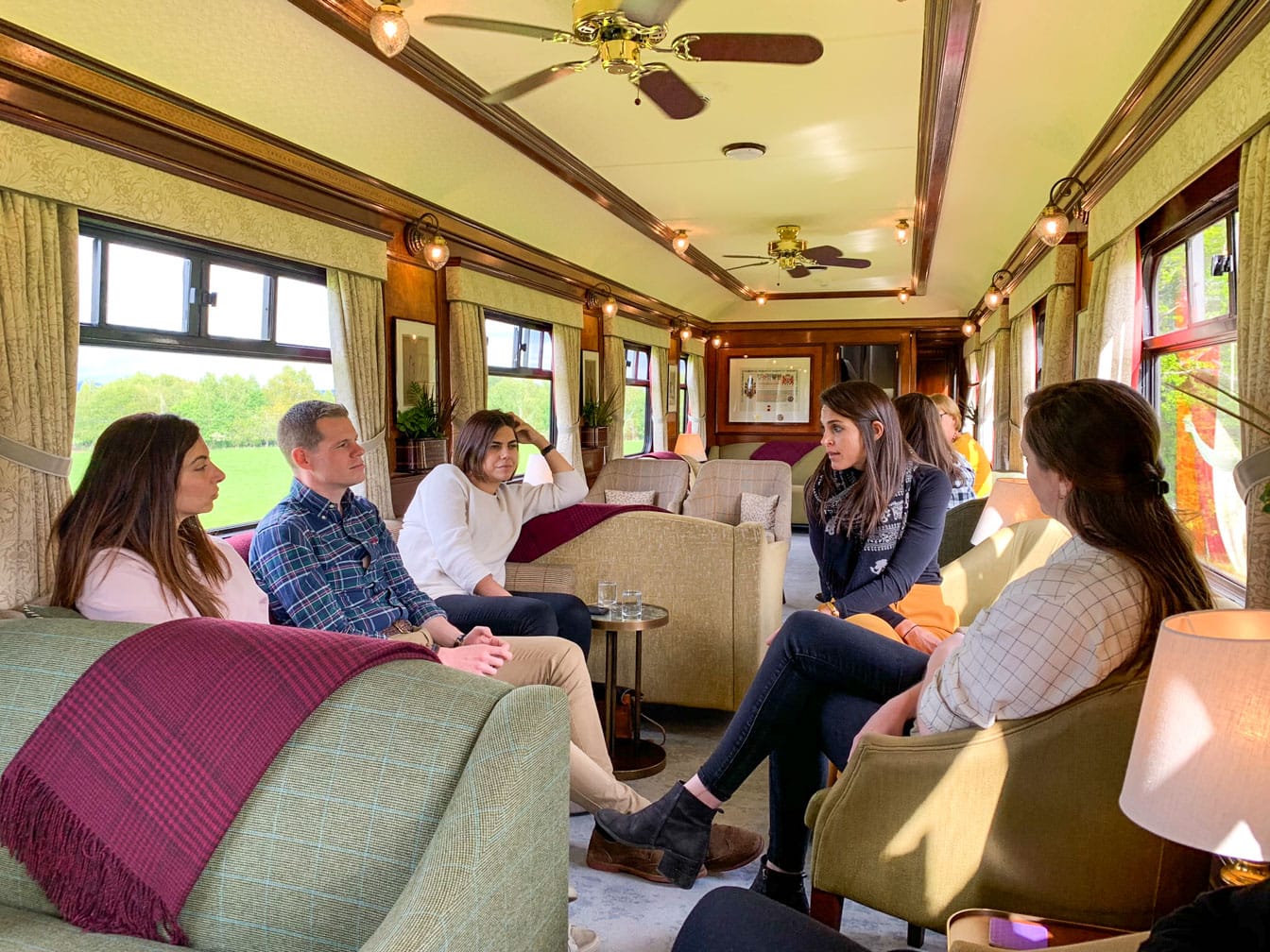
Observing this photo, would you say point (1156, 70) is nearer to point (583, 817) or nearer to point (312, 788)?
point (583, 817)

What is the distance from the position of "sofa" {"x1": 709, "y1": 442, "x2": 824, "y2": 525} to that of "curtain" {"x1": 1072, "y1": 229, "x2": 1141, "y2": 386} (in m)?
3.88

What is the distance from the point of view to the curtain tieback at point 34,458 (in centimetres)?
305

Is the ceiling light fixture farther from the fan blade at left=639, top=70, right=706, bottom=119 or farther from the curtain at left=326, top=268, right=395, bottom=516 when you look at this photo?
the curtain at left=326, top=268, right=395, bottom=516

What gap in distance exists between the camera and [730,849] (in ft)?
8.63

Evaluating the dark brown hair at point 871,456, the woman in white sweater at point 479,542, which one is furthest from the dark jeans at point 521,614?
the dark brown hair at point 871,456

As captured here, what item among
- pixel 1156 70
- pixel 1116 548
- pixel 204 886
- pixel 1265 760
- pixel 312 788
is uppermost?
pixel 1156 70

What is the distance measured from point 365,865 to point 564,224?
20.9ft

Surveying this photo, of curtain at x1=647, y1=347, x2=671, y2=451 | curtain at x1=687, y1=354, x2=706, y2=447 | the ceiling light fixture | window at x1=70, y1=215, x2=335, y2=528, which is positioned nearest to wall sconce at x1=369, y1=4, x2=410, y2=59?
window at x1=70, y1=215, x2=335, y2=528

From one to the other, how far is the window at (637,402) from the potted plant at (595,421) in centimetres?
145

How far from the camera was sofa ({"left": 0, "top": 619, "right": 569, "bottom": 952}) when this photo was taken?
1316 mm

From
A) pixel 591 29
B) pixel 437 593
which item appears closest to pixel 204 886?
pixel 437 593

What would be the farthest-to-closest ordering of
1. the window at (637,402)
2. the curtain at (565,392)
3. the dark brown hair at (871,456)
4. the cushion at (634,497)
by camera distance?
the window at (637,402) → the curtain at (565,392) → the cushion at (634,497) → the dark brown hair at (871,456)

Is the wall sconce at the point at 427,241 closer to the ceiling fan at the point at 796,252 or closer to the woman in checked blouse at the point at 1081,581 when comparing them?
the ceiling fan at the point at 796,252

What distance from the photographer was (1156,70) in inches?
143
